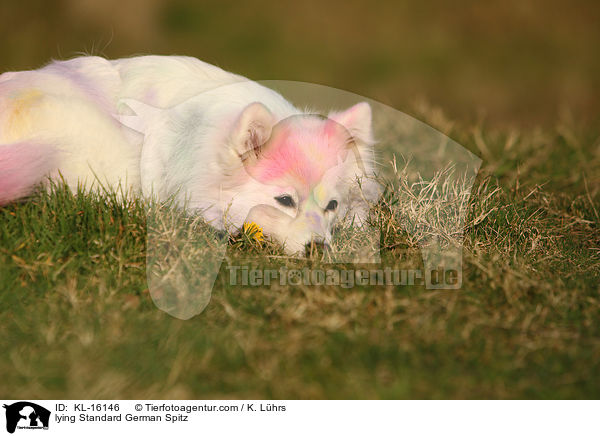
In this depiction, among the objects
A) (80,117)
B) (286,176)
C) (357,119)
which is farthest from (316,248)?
(80,117)

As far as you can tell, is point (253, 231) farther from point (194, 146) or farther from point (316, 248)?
point (194, 146)

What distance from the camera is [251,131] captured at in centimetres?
346

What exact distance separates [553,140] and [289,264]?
3649 mm

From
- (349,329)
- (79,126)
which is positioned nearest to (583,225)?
(349,329)

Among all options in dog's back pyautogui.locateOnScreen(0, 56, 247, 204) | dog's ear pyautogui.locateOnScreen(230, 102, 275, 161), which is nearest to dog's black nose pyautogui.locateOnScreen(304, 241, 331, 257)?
dog's ear pyautogui.locateOnScreen(230, 102, 275, 161)

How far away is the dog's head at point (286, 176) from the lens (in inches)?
137

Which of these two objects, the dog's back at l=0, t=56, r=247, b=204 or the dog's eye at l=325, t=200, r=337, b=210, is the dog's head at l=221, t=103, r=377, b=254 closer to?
the dog's eye at l=325, t=200, r=337, b=210

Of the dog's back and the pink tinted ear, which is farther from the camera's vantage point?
the pink tinted ear

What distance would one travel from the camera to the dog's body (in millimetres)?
3516

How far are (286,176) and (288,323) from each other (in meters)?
0.91

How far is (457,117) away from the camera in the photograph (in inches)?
280

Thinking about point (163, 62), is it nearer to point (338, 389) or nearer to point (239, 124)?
point (239, 124)
